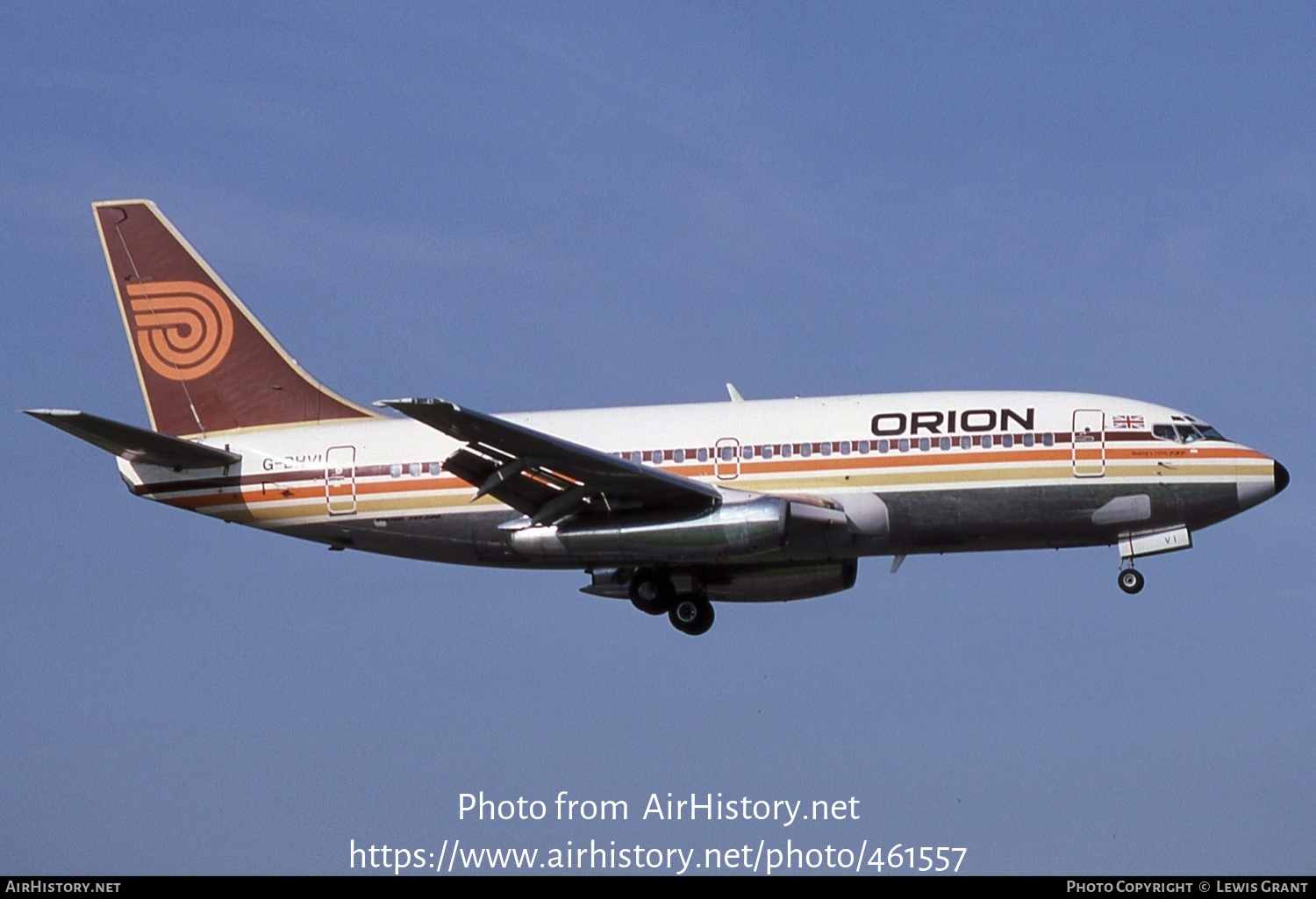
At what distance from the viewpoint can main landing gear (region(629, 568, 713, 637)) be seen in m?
44.5

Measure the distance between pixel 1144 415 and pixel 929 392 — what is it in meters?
4.59

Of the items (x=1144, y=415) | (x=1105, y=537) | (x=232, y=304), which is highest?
(x=232, y=304)

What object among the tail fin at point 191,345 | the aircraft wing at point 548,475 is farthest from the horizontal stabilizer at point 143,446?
the aircraft wing at point 548,475

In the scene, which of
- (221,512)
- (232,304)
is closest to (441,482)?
(221,512)

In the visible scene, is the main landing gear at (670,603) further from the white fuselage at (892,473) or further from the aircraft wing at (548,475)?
the aircraft wing at (548,475)

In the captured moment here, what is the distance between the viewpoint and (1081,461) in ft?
135

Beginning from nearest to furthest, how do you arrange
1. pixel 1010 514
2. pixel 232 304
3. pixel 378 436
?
pixel 1010 514 → pixel 378 436 → pixel 232 304

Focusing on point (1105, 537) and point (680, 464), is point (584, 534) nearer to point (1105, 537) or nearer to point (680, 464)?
point (680, 464)

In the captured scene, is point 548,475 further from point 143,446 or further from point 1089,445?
point 1089,445

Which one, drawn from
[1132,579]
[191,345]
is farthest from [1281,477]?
[191,345]

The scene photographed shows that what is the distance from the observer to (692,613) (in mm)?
44812

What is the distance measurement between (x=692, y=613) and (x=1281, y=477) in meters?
13.3

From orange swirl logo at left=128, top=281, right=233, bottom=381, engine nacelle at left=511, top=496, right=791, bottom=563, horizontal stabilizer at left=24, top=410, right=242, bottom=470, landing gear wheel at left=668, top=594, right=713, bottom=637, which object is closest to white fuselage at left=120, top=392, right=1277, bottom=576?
engine nacelle at left=511, top=496, right=791, bottom=563

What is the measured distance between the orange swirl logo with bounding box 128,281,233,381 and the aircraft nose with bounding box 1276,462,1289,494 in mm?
24406
